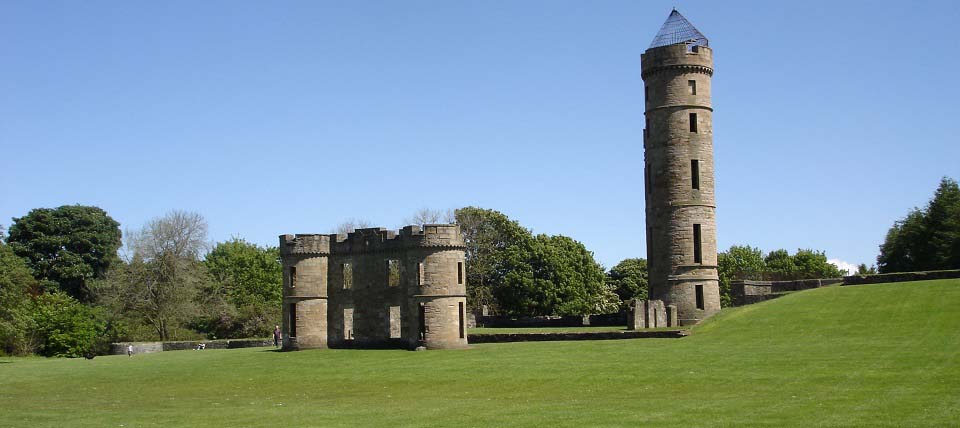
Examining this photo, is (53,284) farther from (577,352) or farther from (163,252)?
(577,352)

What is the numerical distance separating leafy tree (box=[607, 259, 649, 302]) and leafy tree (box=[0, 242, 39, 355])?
4870cm

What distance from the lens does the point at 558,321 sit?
5894 centimetres

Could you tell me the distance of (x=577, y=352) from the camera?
36.9 m

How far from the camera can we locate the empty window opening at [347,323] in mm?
50084

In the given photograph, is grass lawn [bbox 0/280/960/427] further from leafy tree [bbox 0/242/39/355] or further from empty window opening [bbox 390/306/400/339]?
leafy tree [bbox 0/242/39/355]

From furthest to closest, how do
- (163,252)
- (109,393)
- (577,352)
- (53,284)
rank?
(53,284) < (163,252) < (577,352) < (109,393)

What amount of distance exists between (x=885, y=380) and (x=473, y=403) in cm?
968

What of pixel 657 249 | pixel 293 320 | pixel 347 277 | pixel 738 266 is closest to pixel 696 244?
pixel 657 249

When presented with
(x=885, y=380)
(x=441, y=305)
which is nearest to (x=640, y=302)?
(x=441, y=305)

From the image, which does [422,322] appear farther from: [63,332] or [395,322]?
[63,332]

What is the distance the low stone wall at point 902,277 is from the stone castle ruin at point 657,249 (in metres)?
6.48

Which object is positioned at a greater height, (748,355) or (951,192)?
(951,192)

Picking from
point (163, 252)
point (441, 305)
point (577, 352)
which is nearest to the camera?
point (577, 352)

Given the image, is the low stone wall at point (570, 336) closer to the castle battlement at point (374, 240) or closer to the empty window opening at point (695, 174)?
the castle battlement at point (374, 240)
